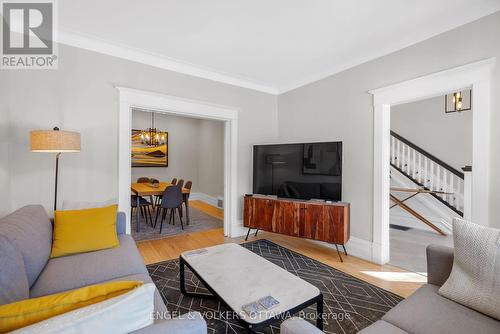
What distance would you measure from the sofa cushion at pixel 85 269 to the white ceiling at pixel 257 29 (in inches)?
89.1

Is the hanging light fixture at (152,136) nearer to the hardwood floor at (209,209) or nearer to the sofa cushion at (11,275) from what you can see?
the hardwood floor at (209,209)

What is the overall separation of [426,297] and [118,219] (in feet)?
8.79

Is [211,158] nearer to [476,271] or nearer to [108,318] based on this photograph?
[476,271]

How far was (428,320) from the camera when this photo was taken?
1249mm

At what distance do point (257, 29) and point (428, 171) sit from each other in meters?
4.32

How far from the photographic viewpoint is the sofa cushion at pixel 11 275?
44.8 inches

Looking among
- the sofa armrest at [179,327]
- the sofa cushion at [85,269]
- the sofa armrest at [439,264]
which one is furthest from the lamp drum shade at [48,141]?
the sofa armrest at [439,264]

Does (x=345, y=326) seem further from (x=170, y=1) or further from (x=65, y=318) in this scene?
(x=170, y=1)

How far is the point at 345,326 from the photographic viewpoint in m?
1.88

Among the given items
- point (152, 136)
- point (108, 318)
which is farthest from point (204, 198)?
point (108, 318)

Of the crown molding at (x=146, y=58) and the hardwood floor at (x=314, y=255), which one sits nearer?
the hardwood floor at (x=314, y=255)

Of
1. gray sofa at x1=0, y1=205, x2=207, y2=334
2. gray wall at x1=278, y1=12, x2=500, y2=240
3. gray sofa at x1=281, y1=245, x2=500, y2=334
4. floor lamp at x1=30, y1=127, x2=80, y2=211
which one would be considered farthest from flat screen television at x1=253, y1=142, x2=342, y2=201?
floor lamp at x1=30, y1=127, x2=80, y2=211

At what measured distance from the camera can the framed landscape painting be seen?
6.82m

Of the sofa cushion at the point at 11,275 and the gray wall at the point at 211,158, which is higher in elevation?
the gray wall at the point at 211,158
